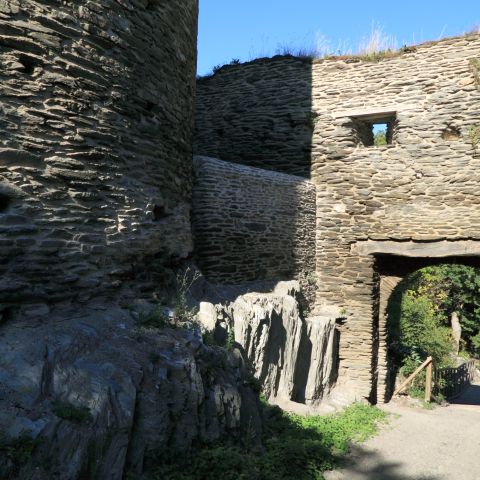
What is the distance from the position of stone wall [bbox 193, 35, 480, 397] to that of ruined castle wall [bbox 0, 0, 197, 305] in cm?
497

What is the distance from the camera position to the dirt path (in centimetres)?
618

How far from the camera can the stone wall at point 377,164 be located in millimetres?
8992

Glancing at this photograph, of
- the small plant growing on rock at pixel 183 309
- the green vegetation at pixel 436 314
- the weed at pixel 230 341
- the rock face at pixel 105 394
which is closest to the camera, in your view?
the rock face at pixel 105 394

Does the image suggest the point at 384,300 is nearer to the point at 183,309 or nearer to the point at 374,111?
the point at 374,111

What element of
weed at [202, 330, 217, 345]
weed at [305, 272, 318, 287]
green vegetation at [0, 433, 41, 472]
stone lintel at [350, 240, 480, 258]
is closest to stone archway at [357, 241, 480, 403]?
stone lintel at [350, 240, 480, 258]

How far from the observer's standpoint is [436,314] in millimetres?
17734

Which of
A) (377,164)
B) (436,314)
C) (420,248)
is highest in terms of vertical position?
(377,164)

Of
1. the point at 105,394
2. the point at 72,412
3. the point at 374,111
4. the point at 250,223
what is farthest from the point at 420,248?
the point at 72,412

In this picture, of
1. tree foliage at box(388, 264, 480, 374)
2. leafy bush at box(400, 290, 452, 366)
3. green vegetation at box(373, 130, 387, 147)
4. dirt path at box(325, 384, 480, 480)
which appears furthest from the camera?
green vegetation at box(373, 130, 387, 147)

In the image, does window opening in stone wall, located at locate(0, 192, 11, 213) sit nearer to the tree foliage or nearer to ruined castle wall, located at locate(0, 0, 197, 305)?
ruined castle wall, located at locate(0, 0, 197, 305)

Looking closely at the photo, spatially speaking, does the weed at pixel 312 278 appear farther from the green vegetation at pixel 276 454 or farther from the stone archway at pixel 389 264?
the green vegetation at pixel 276 454

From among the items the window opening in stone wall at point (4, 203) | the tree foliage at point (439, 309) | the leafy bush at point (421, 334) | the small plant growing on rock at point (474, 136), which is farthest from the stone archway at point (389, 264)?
the window opening in stone wall at point (4, 203)

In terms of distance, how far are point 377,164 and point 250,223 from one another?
10.4 feet

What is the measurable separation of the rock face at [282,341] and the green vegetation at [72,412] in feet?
7.18
